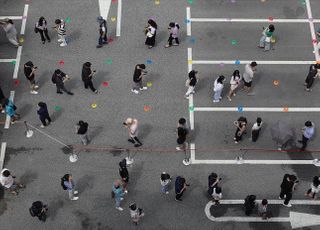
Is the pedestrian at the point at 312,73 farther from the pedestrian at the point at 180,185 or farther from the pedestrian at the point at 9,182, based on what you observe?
the pedestrian at the point at 9,182

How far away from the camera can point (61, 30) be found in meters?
19.6

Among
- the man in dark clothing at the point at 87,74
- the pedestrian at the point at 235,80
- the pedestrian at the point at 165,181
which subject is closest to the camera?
the pedestrian at the point at 165,181

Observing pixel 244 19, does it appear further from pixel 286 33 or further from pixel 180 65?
pixel 180 65

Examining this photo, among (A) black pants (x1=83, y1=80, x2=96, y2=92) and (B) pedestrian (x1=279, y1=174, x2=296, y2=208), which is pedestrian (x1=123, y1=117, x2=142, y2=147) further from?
(B) pedestrian (x1=279, y1=174, x2=296, y2=208)

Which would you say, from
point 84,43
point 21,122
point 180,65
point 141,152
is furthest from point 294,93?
point 21,122

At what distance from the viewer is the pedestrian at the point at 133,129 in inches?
658

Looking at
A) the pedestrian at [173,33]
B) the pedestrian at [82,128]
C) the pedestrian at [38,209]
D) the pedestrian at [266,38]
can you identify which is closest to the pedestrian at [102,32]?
the pedestrian at [173,33]

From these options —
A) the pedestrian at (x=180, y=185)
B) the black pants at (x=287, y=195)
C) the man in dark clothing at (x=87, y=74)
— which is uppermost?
the man in dark clothing at (x=87, y=74)

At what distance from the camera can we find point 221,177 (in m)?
16.9

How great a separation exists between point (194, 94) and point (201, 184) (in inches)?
157

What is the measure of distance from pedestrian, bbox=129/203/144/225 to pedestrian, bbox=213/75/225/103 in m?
5.47

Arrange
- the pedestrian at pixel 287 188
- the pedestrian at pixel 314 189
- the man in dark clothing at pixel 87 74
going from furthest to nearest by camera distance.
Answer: the man in dark clothing at pixel 87 74
the pedestrian at pixel 314 189
the pedestrian at pixel 287 188

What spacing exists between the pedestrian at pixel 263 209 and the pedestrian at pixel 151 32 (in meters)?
8.32

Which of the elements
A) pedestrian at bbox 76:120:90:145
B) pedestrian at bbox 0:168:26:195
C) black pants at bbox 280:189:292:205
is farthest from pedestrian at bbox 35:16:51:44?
black pants at bbox 280:189:292:205
